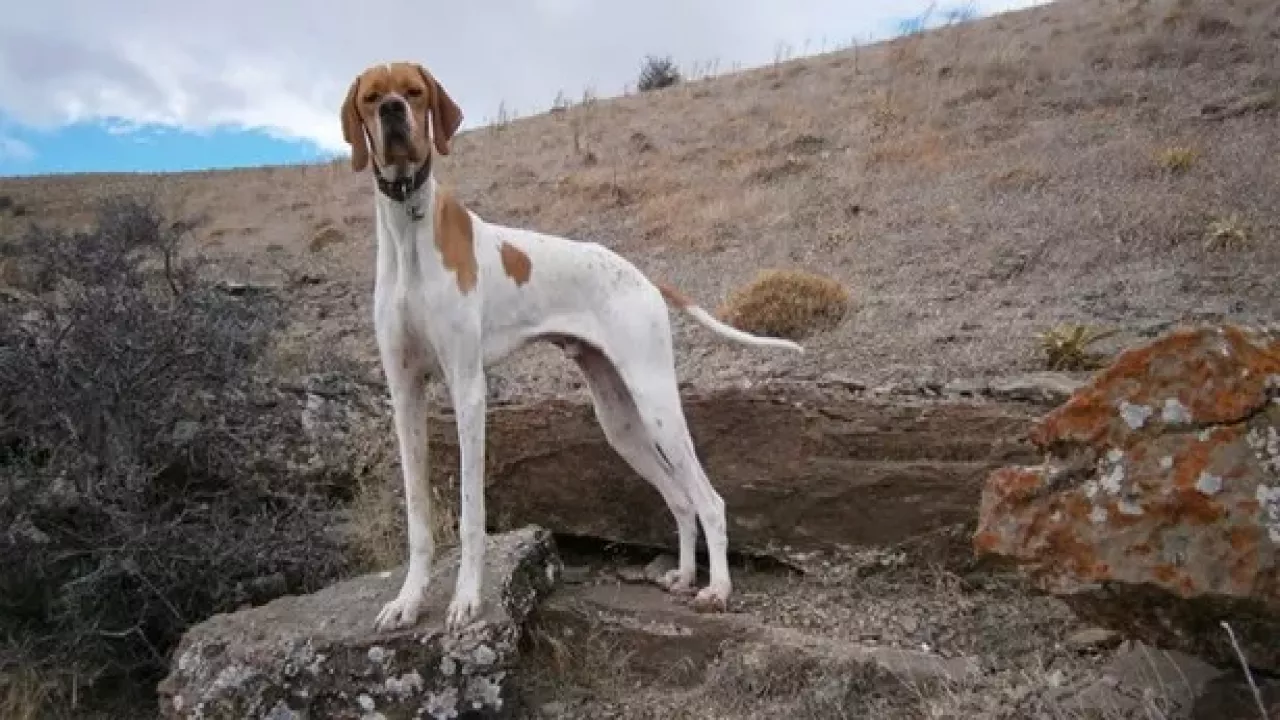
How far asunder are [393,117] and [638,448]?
79.9 inches

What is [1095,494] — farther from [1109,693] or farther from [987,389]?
[987,389]

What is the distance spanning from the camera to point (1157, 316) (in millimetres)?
7523

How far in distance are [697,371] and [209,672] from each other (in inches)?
162

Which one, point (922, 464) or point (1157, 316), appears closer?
point (922, 464)

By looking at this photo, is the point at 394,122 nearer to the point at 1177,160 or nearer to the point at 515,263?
the point at 515,263

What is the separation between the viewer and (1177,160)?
36.5ft

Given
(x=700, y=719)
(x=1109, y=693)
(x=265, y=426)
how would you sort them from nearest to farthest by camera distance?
1. (x=1109, y=693)
2. (x=700, y=719)
3. (x=265, y=426)

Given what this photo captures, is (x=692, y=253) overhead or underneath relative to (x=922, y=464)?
overhead

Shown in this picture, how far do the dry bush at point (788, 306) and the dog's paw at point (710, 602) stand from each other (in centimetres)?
378

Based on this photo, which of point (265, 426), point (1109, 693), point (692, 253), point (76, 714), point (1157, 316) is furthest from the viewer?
point (692, 253)

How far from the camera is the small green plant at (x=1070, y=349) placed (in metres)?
6.56

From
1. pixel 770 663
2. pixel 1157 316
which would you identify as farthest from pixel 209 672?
pixel 1157 316

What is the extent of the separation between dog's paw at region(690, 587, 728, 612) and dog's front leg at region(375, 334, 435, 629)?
3.95 feet

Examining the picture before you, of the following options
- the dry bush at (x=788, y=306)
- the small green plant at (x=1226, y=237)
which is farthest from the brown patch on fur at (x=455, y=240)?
the small green plant at (x=1226, y=237)
